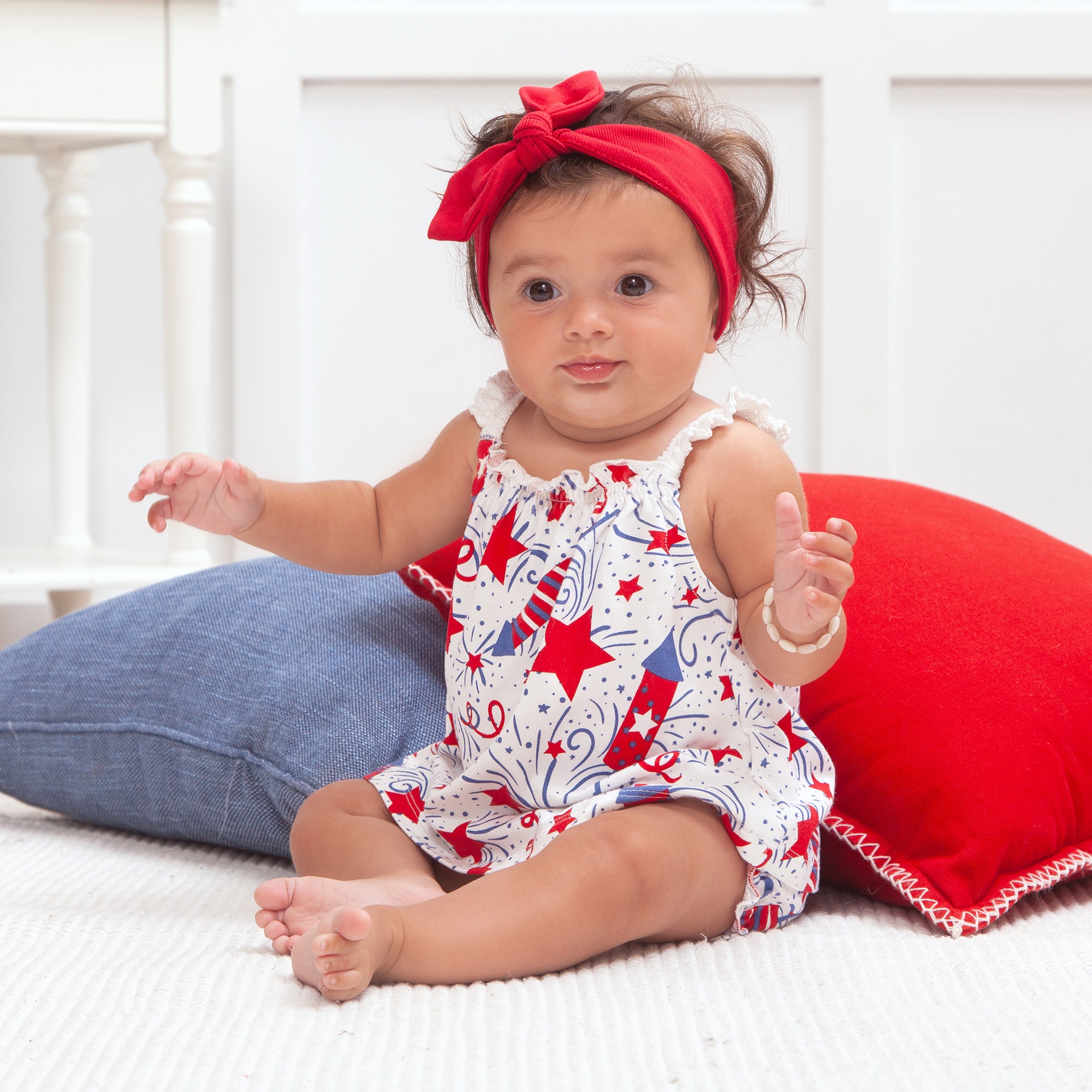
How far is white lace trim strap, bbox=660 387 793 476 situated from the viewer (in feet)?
2.43

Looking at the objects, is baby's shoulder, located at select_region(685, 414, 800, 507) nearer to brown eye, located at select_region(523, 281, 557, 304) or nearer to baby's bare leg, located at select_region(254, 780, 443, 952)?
brown eye, located at select_region(523, 281, 557, 304)

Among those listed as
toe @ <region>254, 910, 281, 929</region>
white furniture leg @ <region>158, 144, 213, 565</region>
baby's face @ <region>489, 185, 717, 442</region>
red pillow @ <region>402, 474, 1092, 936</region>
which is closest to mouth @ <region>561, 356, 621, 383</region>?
baby's face @ <region>489, 185, 717, 442</region>

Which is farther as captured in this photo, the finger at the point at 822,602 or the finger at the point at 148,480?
the finger at the point at 148,480

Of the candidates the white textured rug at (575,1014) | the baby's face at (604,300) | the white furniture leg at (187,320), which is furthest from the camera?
the white furniture leg at (187,320)

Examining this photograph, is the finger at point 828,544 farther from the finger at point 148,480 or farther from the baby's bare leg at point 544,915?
the finger at point 148,480

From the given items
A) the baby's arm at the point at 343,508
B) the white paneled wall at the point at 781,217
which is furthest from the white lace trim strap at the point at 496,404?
the white paneled wall at the point at 781,217

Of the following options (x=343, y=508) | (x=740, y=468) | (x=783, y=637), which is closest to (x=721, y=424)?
(x=740, y=468)

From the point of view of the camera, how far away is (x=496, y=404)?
0.82 m

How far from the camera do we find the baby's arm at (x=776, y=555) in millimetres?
622

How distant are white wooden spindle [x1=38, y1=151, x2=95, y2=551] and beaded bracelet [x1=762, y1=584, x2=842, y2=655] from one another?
1.21 metres

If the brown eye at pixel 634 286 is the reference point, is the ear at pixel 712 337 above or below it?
below

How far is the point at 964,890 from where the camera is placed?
2.31 ft

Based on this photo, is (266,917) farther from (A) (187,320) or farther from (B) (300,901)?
(A) (187,320)

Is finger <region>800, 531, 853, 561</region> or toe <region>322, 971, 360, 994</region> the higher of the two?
finger <region>800, 531, 853, 561</region>
